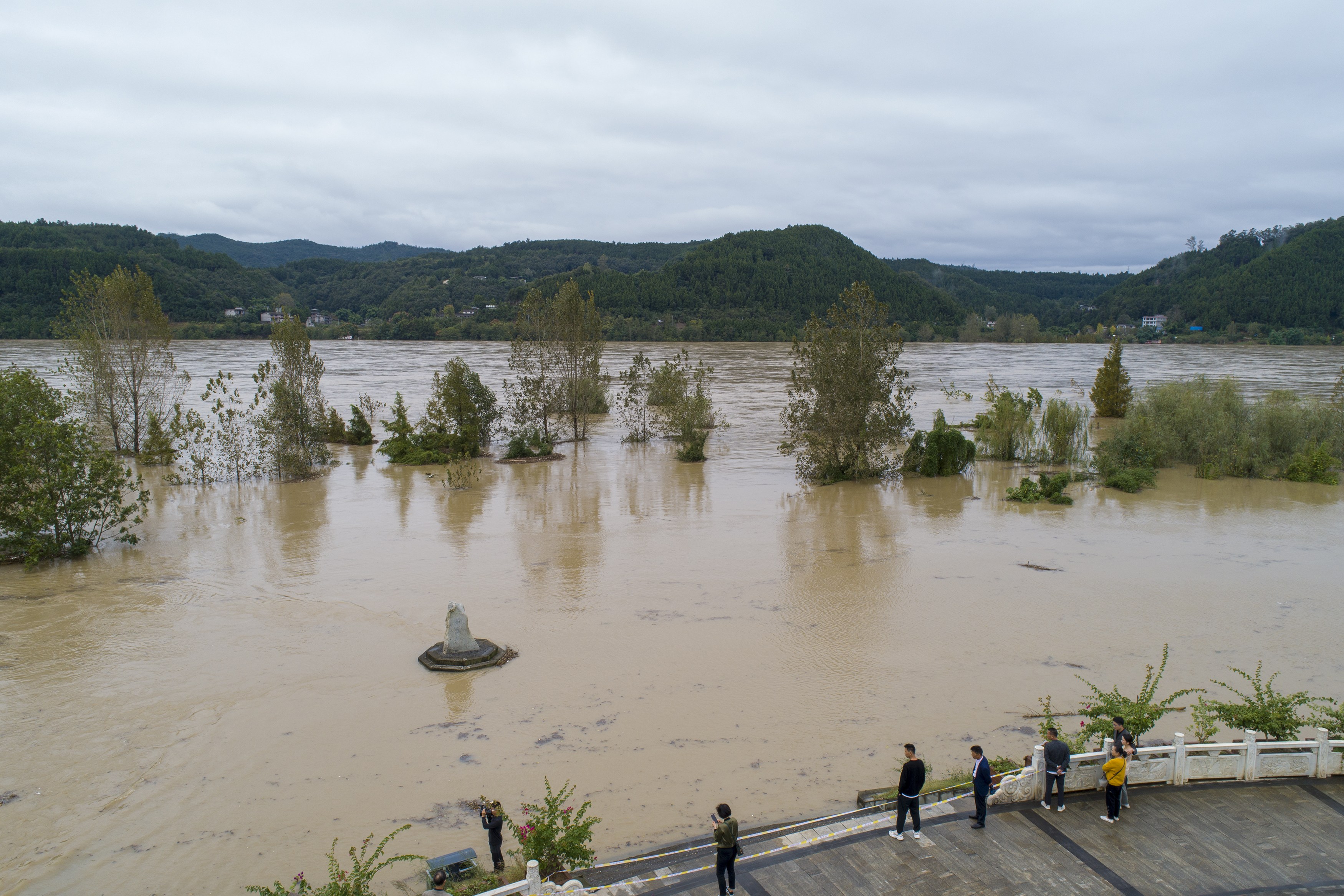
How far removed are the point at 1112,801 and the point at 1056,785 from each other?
0.49m

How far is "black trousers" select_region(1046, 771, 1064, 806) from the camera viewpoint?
7742 mm

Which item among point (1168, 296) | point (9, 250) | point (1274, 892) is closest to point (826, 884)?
point (1274, 892)

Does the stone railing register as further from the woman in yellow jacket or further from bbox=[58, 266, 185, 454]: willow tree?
bbox=[58, 266, 185, 454]: willow tree

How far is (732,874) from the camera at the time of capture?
666cm

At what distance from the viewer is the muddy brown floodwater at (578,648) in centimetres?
892

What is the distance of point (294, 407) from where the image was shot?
2792cm

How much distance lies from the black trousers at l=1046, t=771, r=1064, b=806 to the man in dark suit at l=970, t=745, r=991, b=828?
2.65 feet

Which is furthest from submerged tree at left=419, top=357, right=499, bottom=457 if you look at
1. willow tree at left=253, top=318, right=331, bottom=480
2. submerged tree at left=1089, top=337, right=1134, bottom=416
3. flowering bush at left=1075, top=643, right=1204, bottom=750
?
submerged tree at left=1089, top=337, right=1134, bottom=416

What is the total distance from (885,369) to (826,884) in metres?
22.5

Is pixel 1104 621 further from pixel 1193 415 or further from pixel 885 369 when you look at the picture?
pixel 1193 415

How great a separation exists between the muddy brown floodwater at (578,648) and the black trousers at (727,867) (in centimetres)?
175

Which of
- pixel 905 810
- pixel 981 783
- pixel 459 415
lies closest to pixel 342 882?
pixel 905 810

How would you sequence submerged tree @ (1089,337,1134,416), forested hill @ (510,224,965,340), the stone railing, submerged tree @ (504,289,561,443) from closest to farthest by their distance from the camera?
the stone railing → submerged tree @ (504,289,561,443) → submerged tree @ (1089,337,1134,416) → forested hill @ (510,224,965,340)

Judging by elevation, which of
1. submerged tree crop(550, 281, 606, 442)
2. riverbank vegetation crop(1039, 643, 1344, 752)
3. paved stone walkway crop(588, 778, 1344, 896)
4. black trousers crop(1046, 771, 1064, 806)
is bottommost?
paved stone walkway crop(588, 778, 1344, 896)
